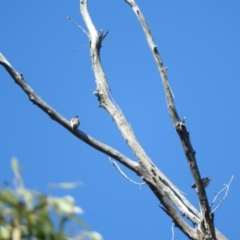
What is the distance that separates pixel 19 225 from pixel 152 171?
6.65 feet

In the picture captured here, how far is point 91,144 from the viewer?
8.23 ft

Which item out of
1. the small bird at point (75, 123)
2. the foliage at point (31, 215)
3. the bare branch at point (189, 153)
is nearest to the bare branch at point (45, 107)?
the small bird at point (75, 123)

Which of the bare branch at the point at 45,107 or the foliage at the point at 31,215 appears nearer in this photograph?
the foliage at the point at 31,215

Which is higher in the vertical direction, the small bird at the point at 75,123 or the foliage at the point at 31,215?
the small bird at the point at 75,123

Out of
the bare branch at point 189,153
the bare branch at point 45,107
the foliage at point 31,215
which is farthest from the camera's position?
the bare branch at point 45,107

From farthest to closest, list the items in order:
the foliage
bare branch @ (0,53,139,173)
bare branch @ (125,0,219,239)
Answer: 1. bare branch @ (0,53,139,173)
2. bare branch @ (125,0,219,239)
3. the foliage

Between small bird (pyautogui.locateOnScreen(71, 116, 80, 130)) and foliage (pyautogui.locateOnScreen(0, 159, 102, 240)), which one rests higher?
small bird (pyautogui.locateOnScreen(71, 116, 80, 130))

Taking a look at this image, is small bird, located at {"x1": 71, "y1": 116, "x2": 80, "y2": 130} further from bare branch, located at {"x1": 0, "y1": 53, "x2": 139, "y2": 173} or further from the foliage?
the foliage

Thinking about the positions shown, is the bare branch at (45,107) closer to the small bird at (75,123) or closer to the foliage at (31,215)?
the small bird at (75,123)

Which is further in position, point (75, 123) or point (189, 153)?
point (75, 123)

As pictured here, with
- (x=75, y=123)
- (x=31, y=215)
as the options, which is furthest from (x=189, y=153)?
(x=31, y=215)

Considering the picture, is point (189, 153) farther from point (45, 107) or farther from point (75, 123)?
point (45, 107)

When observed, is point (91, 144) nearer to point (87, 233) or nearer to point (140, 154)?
point (140, 154)

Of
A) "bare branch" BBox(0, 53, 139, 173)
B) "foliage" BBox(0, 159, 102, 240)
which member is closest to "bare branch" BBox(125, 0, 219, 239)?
"bare branch" BBox(0, 53, 139, 173)
